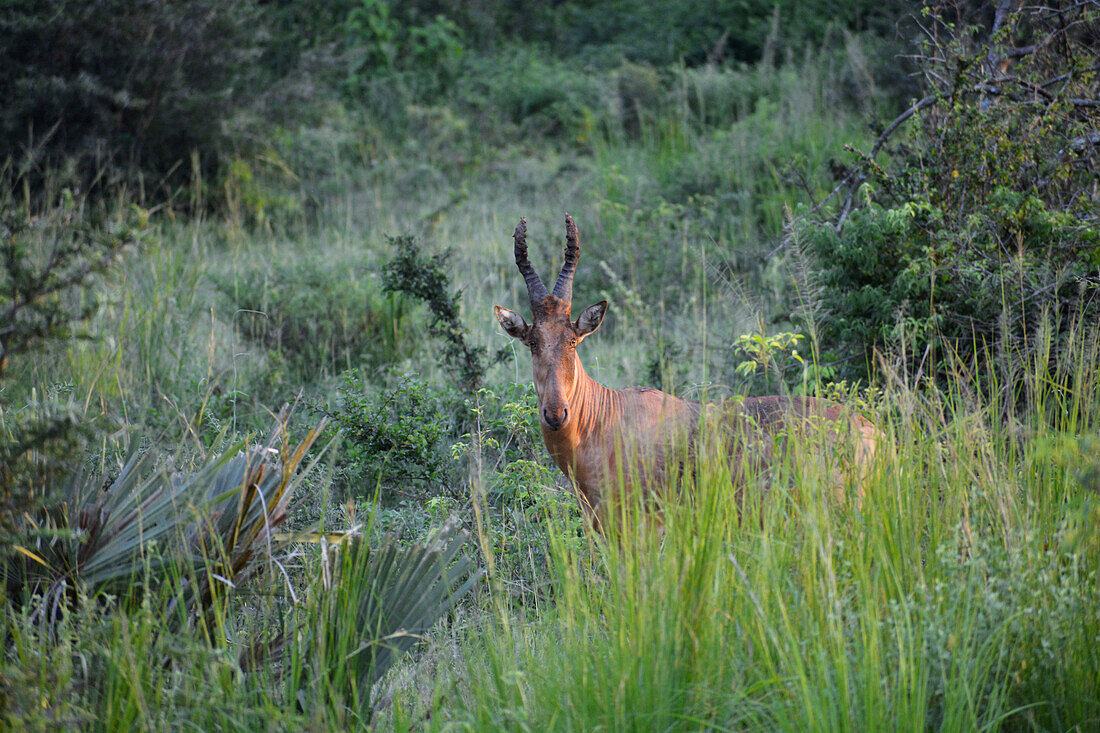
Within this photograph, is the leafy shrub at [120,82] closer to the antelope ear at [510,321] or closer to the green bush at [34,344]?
the antelope ear at [510,321]

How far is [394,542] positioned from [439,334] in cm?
357

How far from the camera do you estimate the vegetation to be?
2.80 m

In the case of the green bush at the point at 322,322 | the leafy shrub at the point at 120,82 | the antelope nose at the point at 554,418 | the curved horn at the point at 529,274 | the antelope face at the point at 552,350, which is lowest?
the green bush at the point at 322,322

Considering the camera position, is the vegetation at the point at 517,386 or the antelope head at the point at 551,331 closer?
the vegetation at the point at 517,386

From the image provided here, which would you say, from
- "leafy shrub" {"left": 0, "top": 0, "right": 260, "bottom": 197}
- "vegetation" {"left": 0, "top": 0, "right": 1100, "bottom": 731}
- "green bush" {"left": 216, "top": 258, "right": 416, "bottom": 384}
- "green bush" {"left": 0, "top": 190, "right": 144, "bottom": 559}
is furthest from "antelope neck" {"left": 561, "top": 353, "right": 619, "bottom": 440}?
"leafy shrub" {"left": 0, "top": 0, "right": 260, "bottom": 197}

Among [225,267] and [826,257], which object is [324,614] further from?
[225,267]

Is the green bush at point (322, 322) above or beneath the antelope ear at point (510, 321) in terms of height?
beneath

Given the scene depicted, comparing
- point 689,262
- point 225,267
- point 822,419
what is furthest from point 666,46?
point 822,419

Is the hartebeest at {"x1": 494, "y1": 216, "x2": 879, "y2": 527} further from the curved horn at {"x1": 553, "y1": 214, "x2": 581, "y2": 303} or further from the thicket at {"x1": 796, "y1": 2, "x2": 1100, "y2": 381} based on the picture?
the thicket at {"x1": 796, "y1": 2, "x2": 1100, "y2": 381}

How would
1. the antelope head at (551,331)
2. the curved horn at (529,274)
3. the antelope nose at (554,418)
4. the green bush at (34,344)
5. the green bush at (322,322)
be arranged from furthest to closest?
1. the green bush at (322,322)
2. the curved horn at (529,274)
3. the antelope head at (551,331)
4. the antelope nose at (554,418)
5. the green bush at (34,344)

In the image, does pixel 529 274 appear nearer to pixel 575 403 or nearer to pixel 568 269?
pixel 568 269

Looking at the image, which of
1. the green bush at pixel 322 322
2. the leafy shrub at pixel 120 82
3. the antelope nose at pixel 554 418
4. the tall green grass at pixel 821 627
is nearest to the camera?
the tall green grass at pixel 821 627

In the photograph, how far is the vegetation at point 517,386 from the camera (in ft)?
9.20

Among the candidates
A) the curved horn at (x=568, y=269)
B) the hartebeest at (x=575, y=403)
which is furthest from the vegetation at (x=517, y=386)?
the curved horn at (x=568, y=269)
